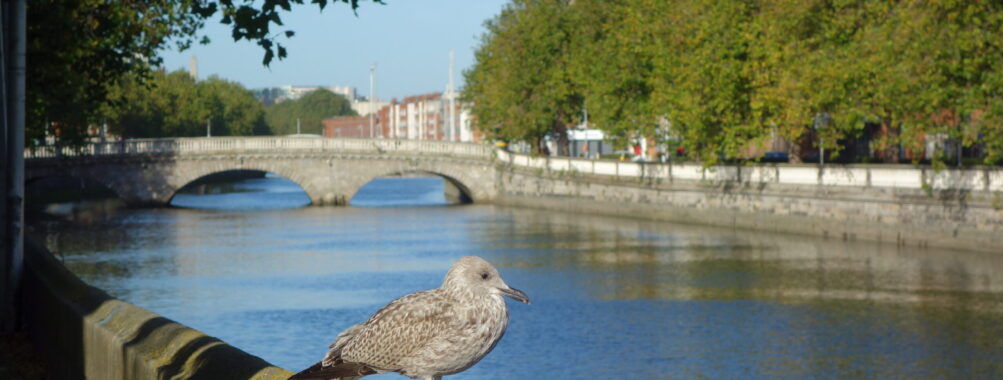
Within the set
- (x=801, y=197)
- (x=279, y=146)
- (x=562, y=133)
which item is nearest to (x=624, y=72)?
(x=801, y=197)

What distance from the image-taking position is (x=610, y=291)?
26.4 meters

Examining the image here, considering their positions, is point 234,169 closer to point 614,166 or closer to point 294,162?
point 294,162

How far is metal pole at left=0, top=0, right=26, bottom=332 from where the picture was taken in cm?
1162

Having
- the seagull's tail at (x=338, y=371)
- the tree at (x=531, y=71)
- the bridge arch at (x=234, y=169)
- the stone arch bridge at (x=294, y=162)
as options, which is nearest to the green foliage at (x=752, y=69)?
the tree at (x=531, y=71)

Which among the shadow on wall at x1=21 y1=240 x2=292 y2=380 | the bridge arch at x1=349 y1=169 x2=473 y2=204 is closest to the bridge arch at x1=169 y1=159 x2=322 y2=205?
the bridge arch at x1=349 y1=169 x2=473 y2=204

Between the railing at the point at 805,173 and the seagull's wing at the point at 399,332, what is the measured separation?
92.3 feet

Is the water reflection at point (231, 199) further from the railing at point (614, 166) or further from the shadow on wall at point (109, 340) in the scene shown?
the shadow on wall at point (109, 340)

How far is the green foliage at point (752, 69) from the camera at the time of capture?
30875 mm

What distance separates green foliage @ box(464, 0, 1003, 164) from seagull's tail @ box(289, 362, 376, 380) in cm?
2673

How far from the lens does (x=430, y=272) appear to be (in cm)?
3108

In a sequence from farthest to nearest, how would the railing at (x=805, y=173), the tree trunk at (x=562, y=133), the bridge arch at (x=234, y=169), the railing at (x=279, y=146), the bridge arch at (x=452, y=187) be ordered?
1. the bridge arch at (x=452, y=187)
2. the bridge arch at (x=234, y=169)
3. the railing at (x=279, y=146)
4. the tree trunk at (x=562, y=133)
5. the railing at (x=805, y=173)

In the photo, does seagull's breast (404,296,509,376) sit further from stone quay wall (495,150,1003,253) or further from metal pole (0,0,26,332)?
stone quay wall (495,150,1003,253)

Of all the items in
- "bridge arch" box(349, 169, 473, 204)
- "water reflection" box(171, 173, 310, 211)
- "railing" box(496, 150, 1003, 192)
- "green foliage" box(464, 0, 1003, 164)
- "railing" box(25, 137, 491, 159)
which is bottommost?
"water reflection" box(171, 173, 310, 211)

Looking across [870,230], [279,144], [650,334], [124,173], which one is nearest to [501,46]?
[279,144]
